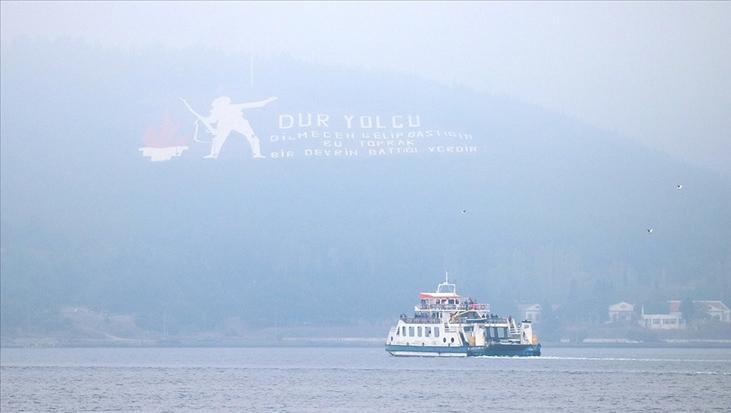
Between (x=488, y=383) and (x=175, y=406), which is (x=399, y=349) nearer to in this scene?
(x=488, y=383)

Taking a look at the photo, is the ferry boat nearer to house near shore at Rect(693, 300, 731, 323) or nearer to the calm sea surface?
the calm sea surface

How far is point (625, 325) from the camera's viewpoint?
638 feet

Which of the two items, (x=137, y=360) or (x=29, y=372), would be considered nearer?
(x=29, y=372)

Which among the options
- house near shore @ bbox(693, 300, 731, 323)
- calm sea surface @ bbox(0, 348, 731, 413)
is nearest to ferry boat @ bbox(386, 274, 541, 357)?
calm sea surface @ bbox(0, 348, 731, 413)

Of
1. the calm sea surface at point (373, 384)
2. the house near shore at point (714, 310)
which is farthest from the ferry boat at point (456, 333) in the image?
the house near shore at point (714, 310)

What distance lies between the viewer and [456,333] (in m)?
142

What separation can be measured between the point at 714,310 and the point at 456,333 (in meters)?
40.8

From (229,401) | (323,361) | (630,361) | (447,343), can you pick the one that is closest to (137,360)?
(323,361)

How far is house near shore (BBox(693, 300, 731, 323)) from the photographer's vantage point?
6691 inches

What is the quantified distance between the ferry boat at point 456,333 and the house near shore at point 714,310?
31.7 m

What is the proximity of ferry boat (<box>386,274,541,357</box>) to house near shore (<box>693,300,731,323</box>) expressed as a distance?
31.7 meters

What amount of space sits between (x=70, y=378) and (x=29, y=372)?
10.8 m

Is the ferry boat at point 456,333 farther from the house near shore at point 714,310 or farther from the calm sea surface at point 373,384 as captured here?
the house near shore at point 714,310

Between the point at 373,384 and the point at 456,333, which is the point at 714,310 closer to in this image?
the point at 456,333
